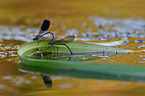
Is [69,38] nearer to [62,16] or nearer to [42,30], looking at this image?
[42,30]

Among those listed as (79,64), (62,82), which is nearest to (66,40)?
(79,64)

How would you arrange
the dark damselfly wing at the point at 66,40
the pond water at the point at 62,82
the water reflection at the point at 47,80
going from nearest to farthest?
the pond water at the point at 62,82 → the water reflection at the point at 47,80 → the dark damselfly wing at the point at 66,40

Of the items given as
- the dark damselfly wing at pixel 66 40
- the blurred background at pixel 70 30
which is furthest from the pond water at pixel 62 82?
the dark damselfly wing at pixel 66 40

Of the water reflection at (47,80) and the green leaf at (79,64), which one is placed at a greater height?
the green leaf at (79,64)

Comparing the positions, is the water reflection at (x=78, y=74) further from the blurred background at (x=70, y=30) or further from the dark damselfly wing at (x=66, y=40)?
the dark damselfly wing at (x=66, y=40)

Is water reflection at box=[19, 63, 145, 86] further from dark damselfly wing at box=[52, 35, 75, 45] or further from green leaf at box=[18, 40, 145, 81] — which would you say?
dark damselfly wing at box=[52, 35, 75, 45]

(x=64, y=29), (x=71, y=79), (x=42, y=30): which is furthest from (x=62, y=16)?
(x=71, y=79)

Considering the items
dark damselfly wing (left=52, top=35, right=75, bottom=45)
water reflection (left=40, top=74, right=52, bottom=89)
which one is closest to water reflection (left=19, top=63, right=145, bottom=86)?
water reflection (left=40, top=74, right=52, bottom=89)

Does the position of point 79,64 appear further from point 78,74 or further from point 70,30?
point 70,30
